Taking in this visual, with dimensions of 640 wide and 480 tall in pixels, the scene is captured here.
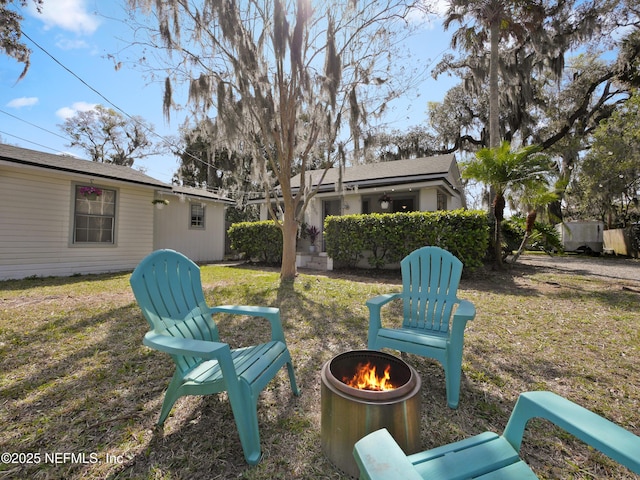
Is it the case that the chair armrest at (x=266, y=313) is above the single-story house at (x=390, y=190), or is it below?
below

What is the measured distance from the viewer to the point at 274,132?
6.21 m

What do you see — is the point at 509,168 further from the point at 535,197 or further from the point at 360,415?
the point at 360,415

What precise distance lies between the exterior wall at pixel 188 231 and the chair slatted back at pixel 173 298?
28.8 ft

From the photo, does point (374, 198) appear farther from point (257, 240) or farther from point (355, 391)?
point (355, 391)

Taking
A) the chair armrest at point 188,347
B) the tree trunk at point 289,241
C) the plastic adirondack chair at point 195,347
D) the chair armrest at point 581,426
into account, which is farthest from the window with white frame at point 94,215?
the chair armrest at point 581,426

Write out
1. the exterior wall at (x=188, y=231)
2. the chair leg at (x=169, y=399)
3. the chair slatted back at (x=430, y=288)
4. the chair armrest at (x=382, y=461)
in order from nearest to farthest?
the chair armrest at (x=382, y=461), the chair leg at (x=169, y=399), the chair slatted back at (x=430, y=288), the exterior wall at (x=188, y=231)

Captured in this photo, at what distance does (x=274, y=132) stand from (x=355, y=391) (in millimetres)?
5921

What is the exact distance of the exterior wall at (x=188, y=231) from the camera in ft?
34.5

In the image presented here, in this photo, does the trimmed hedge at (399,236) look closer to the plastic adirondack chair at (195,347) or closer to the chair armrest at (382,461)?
the plastic adirondack chair at (195,347)

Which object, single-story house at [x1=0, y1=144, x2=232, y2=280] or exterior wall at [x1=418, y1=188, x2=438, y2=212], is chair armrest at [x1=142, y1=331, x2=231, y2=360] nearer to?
single-story house at [x1=0, y1=144, x2=232, y2=280]

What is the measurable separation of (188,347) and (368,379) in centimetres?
106

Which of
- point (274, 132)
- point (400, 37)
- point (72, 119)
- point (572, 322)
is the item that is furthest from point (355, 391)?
point (72, 119)

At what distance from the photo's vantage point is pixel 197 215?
11.6m

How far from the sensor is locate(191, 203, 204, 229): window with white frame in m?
11.5
